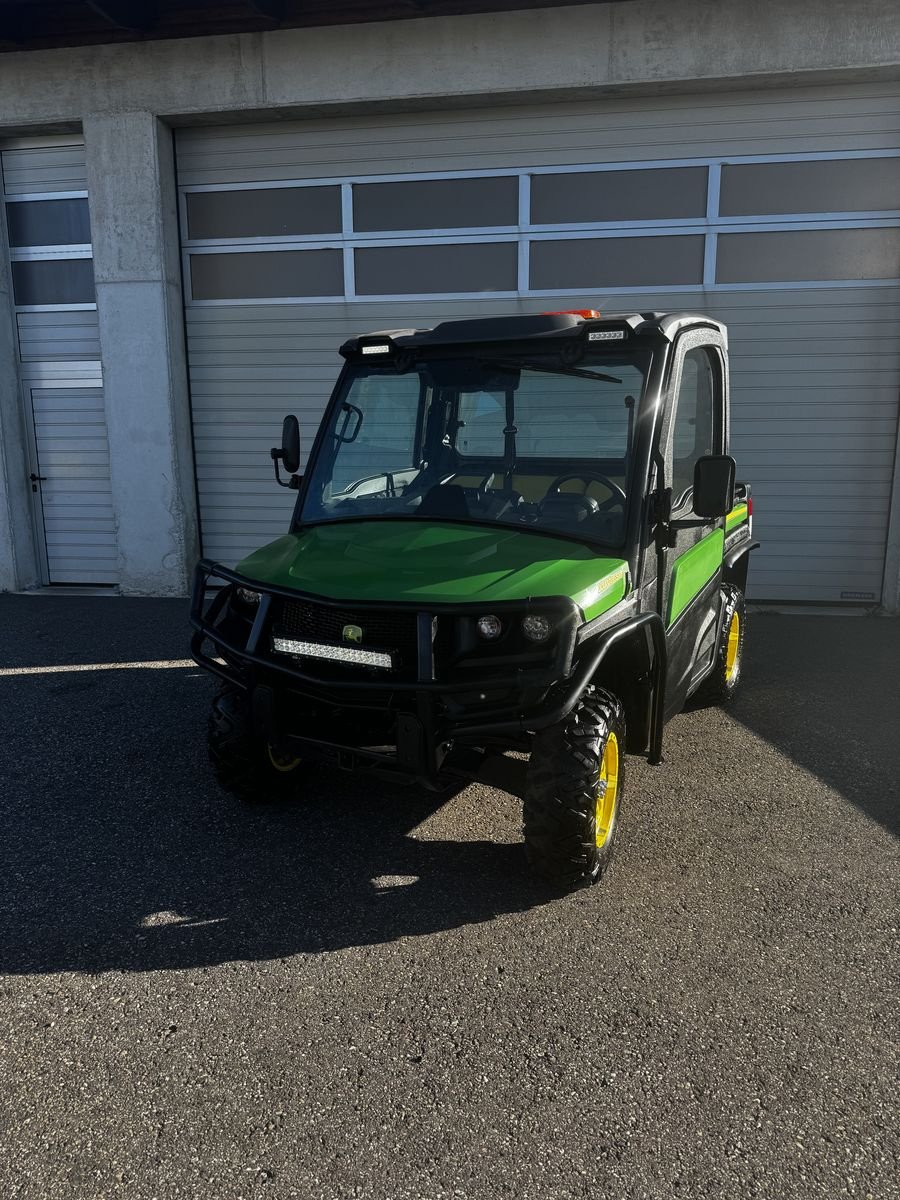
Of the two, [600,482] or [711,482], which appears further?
[600,482]

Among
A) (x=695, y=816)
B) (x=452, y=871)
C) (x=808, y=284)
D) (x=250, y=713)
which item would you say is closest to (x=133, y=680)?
(x=250, y=713)

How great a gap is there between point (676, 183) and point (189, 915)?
7.20m

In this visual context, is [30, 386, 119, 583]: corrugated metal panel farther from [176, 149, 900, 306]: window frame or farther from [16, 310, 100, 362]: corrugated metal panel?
[176, 149, 900, 306]: window frame

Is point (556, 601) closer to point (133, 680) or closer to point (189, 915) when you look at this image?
point (189, 915)

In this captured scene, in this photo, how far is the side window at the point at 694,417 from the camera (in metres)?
3.77

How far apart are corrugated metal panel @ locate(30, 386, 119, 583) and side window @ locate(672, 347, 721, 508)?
6.61m

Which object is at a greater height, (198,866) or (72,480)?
(72,480)

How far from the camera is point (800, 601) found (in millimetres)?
8133

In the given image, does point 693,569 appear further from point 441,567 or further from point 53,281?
point 53,281

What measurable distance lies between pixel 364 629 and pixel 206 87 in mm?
7019

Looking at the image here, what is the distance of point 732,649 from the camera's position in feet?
17.7

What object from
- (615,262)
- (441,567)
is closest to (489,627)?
(441,567)

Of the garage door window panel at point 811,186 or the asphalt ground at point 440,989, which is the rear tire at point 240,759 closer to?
the asphalt ground at point 440,989

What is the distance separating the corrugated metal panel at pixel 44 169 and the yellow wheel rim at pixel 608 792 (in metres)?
8.01
